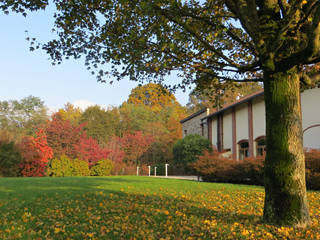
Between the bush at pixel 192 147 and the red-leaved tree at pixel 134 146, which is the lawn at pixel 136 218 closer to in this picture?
the bush at pixel 192 147

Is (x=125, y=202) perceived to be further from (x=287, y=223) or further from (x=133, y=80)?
(x=287, y=223)

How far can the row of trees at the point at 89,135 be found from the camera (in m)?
21.0

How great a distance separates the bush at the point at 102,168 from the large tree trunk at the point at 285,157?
1934cm

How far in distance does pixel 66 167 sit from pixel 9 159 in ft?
12.9

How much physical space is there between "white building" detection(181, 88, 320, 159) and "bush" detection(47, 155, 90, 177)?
34.7 feet

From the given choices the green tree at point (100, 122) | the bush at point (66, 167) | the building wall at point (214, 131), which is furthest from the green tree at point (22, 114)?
the building wall at point (214, 131)

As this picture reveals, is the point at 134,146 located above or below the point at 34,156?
above

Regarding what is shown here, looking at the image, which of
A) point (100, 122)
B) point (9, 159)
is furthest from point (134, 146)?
point (9, 159)

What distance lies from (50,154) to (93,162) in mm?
3317

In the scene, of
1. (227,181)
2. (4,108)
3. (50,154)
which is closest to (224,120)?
(227,181)

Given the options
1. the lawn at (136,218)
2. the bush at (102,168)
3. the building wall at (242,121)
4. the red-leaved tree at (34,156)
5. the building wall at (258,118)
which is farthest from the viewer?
the bush at (102,168)

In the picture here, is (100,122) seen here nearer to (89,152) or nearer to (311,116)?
(89,152)

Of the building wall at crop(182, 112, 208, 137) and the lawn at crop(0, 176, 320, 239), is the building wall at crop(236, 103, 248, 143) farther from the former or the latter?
the lawn at crop(0, 176, 320, 239)

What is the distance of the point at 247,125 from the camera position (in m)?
18.7
